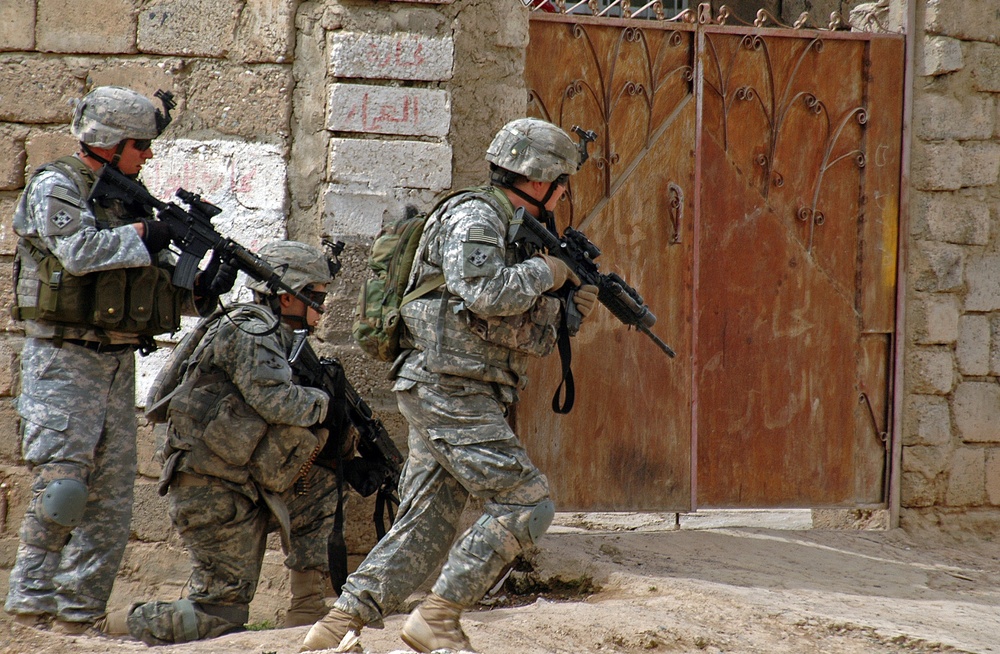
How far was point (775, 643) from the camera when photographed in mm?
3637

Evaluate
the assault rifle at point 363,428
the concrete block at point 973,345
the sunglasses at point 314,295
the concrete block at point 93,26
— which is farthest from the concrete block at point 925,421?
the concrete block at point 93,26

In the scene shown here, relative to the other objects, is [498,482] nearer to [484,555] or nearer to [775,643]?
[484,555]

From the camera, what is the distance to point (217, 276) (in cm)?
379

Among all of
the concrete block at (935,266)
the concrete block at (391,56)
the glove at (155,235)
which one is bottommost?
the glove at (155,235)

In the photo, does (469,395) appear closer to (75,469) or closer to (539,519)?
(539,519)

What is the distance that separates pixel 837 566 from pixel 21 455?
140 inches

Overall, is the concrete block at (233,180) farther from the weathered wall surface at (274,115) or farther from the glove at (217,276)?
the glove at (217,276)

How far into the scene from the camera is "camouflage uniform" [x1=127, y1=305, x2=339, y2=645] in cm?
377

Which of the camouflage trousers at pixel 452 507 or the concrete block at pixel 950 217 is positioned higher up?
the concrete block at pixel 950 217

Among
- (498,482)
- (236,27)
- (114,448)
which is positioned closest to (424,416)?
(498,482)

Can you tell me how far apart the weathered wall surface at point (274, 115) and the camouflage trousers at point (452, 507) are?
90cm

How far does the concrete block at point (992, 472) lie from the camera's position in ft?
16.9

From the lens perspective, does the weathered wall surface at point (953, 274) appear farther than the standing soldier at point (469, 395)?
Yes

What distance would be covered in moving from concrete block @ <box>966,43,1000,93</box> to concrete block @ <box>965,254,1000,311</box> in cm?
82
